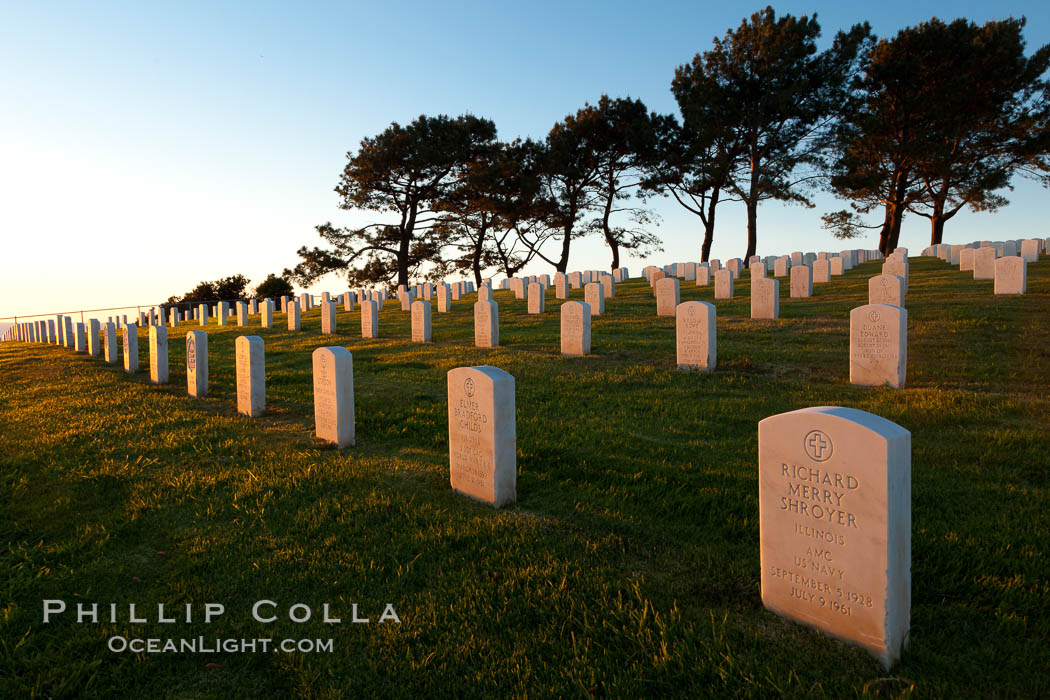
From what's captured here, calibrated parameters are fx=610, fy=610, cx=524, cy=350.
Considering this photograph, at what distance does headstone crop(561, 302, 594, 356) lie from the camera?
1171 centimetres

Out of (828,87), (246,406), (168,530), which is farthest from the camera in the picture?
(828,87)

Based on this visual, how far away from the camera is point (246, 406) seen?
8.62 metres

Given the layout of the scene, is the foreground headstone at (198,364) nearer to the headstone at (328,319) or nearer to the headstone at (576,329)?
the headstone at (576,329)

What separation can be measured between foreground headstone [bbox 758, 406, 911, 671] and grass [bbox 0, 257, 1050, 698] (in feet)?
0.43

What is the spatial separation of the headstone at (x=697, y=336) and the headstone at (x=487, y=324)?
4.50 meters

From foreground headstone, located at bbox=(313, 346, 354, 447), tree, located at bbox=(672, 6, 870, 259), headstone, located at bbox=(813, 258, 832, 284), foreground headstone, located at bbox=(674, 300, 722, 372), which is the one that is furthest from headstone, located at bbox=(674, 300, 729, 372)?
tree, located at bbox=(672, 6, 870, 259)

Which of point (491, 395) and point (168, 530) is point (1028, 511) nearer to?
point (491, 395)

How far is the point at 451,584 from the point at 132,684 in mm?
1643

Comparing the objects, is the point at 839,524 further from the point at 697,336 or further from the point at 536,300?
the point at 536,300

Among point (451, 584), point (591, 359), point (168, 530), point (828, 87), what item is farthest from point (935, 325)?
point (828, 87)

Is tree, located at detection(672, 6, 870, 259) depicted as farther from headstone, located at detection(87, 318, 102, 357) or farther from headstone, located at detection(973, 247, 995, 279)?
headstone, located at detection(87, 318, 102, 357)

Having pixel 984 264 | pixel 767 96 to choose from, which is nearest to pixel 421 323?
pixel 984 264

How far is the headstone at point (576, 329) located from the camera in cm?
1171

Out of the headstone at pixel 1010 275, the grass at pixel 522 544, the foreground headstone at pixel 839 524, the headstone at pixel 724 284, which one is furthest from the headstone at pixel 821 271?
the foreground headstone at pixel 839 524
